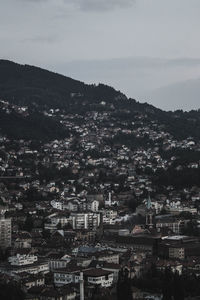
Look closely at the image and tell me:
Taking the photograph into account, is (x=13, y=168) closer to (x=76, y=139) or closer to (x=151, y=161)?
(x=151, y=161)

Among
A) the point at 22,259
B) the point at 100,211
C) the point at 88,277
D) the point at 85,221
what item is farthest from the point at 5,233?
the point at 88,277

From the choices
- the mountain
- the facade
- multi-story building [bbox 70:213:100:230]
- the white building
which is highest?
the mountain

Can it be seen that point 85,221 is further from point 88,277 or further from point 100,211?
point 88,277

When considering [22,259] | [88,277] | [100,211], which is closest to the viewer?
[88,277]

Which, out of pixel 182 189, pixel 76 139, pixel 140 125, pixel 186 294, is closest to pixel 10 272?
pixel 186 294

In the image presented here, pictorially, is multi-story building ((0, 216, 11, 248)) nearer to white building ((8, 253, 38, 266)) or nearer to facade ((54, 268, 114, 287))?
white building ((8, 253, 38, 266))

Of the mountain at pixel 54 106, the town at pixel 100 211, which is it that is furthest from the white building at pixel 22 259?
the mountain at pixel 54 106

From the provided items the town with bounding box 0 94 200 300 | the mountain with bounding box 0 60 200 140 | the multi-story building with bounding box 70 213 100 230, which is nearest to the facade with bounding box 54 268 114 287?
the town with bounding box 0 94 200 300
